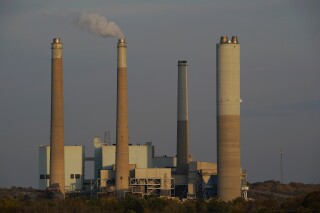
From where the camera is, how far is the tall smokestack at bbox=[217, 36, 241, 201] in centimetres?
7788

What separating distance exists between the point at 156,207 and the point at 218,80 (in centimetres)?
1207

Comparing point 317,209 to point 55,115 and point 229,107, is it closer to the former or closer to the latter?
point 229,107

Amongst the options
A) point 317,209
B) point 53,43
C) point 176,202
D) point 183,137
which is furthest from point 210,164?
point 317,209

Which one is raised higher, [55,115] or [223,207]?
[55,115]

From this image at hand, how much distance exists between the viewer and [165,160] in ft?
303

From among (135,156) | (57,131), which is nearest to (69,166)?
(135,156)

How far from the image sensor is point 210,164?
8550 centimetres

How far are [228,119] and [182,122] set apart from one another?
34.5 ft

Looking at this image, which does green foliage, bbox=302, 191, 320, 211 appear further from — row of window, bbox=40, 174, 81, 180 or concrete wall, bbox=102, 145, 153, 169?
row of window, bbox=40, 174, 81, 180

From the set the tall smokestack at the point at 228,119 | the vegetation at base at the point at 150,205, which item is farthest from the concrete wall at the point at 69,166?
the tall smokestack at the point at 228,119

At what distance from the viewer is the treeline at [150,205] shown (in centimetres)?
6869

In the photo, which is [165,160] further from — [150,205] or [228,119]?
[150,205]

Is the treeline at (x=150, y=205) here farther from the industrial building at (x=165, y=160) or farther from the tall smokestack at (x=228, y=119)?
the industrial building at (x=165, y=160)

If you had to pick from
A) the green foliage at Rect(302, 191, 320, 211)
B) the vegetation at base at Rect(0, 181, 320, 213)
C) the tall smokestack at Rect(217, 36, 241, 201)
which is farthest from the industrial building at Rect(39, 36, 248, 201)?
the green foliage at Rect(302, 191, 320, 211)
